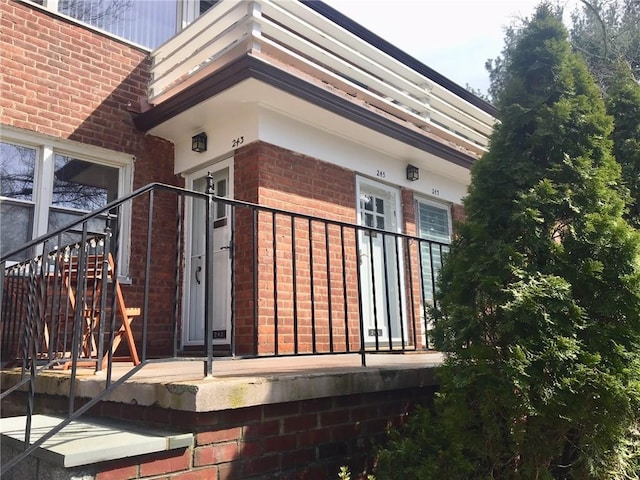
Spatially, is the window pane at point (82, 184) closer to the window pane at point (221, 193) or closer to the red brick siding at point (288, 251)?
the window pane at point (221, 193)

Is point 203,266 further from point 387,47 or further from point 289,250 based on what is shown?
point 387,47

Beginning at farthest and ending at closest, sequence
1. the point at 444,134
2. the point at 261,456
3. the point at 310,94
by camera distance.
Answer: the point at 444,134, the point at 310,94, the point at 261,456

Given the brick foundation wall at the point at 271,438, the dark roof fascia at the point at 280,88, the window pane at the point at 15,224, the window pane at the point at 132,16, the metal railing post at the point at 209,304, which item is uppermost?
the window pane at the point at 132,16

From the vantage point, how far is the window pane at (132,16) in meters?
6.14

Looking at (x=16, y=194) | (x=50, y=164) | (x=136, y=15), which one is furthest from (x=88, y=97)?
(x=136, y=15)

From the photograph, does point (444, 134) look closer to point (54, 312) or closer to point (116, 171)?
point (116, 171)

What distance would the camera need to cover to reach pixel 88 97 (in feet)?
19.2

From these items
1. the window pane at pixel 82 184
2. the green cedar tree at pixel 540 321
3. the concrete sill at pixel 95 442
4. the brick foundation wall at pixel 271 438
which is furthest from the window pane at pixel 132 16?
the green cedar tree at pixel 540 321

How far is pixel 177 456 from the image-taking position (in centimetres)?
222

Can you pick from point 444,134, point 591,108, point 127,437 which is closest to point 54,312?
point 127,437

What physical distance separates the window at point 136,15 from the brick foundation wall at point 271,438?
505cm

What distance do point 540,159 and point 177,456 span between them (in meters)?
2.37

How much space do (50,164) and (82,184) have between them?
395 millimetres

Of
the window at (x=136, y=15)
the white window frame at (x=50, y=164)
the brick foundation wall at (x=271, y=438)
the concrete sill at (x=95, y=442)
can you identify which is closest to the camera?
the concrete sill at (x=95, y=442)
